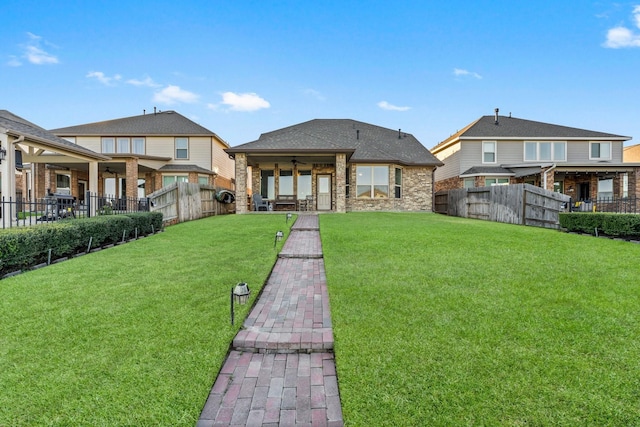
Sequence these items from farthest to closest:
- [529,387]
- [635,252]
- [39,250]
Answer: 1. [635,252]
2. [39,250]
3. [529,387]

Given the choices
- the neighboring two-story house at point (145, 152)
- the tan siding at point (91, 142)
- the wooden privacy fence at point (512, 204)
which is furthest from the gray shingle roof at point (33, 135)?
the wooden privacy fence at point (512, 204)

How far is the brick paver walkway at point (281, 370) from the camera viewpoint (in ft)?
6.93

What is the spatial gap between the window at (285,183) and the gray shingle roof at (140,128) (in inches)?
285

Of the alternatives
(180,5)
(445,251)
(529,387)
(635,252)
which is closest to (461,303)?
(529,387)

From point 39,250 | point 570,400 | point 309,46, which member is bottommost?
point 570,400

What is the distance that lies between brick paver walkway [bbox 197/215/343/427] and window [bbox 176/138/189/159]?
20978mm

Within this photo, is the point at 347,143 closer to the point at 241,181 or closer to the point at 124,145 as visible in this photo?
the point at 241,181

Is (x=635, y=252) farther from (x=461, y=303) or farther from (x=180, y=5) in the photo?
(x=180, y=5)

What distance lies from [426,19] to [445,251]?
551 inches

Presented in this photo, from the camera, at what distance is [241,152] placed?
644 inches

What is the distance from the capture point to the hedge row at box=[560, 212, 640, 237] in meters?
Answer: 8.09

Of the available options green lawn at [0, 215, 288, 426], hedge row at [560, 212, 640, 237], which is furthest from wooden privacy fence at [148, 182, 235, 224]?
hedge row at [560, 212, 640, 237]

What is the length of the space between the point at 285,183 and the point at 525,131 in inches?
706

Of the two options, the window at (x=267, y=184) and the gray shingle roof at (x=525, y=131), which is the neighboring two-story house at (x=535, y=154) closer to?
the gray shingle roof at (x=525, y=131)
